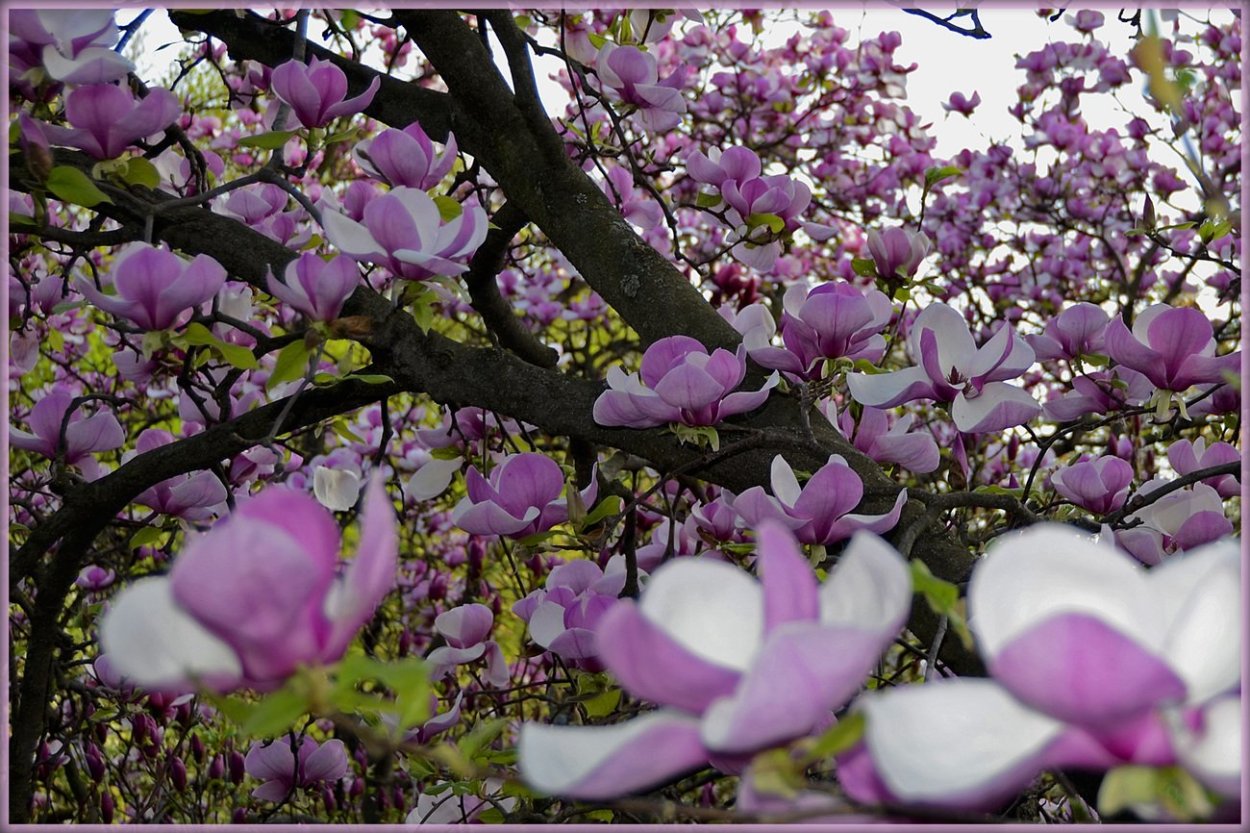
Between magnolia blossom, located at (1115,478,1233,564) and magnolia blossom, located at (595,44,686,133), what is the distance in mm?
886

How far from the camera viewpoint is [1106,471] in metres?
1.31

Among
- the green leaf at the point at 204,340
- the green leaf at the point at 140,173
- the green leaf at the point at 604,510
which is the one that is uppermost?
the green leaf at the point at 140,173

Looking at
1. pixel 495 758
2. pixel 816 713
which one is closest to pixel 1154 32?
pixel 816 713

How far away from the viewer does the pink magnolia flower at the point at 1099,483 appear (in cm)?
130

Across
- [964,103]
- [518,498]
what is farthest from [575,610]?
[964,103]

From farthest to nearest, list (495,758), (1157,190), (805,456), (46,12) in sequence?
(1157,190), (805,456), (495,758), (46,12)

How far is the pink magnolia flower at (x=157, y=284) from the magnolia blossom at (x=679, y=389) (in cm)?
41

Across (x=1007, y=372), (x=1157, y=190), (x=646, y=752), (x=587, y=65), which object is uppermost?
(x=1157, y=190)

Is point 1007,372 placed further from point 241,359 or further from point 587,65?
point 587,65

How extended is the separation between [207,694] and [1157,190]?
3765 mm

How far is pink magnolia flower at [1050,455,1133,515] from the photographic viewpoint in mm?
1303

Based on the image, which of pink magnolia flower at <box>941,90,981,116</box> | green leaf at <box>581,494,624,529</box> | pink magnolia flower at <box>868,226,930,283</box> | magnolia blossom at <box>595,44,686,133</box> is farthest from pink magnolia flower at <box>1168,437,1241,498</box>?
pink magnolia flower at <box>941,90,981,116</box>

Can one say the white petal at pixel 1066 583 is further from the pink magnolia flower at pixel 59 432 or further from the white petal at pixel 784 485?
the pink magnolia flower at pixel 59 432

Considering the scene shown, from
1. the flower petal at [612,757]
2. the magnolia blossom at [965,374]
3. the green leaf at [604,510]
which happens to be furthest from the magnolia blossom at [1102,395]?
the flower petal at [612,757]
